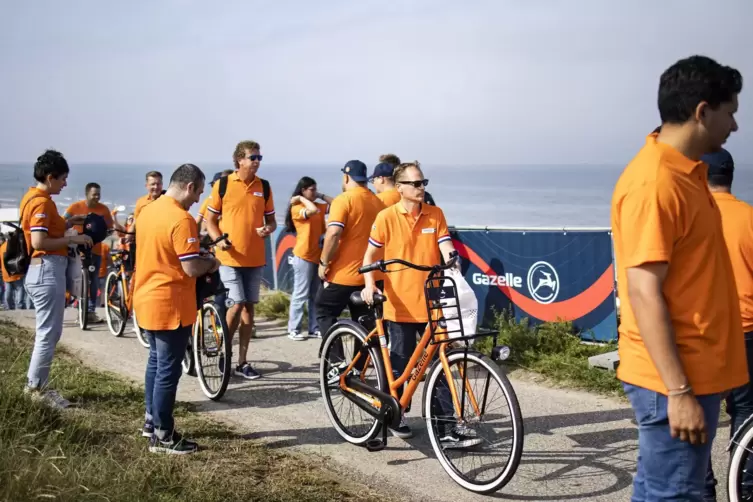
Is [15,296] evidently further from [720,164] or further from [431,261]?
[720,164]

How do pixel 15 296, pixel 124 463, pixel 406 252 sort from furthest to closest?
pixel 15 296, pixel 406 252, pixel 124 463

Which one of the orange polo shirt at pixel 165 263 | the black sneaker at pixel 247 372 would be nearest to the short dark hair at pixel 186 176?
the orange polo shirt at pixel 165 263

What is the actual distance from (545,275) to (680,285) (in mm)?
6141

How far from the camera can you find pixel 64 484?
3.93 metres

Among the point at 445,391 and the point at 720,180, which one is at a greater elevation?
the point at 720,180

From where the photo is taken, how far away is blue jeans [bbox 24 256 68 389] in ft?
21.5

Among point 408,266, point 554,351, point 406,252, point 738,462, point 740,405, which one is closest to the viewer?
point 738,462

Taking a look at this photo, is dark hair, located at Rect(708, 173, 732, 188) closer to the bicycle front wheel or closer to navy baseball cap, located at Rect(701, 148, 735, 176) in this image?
navy baseball cap, located at Rect(701, 148, 735, 176)

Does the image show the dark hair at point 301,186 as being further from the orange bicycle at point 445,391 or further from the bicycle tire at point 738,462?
the bicycle tire at point 738,462

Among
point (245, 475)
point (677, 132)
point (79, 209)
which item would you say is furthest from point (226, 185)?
point (677, 132)

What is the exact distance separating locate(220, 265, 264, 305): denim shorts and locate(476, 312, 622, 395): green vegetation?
2437 millimetres

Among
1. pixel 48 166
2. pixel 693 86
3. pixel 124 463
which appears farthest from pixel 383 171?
pixel 693 86

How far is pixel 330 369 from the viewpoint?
242 inches

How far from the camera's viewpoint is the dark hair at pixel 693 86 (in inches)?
105
